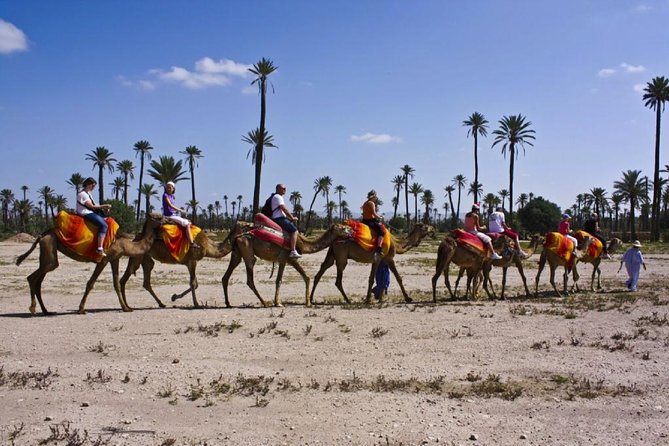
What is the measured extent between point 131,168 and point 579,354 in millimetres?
88561

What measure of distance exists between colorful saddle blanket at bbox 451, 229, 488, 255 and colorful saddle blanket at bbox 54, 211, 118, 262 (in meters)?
9.49

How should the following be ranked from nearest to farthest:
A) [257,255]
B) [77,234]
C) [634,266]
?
[77,234] → [257,255] → [634,266]

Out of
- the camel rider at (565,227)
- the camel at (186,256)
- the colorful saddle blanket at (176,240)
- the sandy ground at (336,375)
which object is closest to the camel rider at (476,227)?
the sandy ground at (336,375)

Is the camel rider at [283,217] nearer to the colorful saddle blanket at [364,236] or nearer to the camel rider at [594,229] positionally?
the colorful saddle blanket at [364,236]

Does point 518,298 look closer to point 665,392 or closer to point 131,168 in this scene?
point 665,392

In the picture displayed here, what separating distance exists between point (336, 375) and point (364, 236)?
713 centimetres

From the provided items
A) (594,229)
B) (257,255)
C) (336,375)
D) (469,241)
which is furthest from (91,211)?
(594,229)

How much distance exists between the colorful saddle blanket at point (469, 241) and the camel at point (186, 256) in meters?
6.01

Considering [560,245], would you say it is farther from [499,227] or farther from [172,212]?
[172,212]

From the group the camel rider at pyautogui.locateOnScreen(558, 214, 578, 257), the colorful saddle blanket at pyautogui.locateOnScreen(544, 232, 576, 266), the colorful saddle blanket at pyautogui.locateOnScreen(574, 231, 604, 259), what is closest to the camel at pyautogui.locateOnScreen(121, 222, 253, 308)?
the colorful saddle blanket at pyautogui.locateOnScreen(544, 232, 576, 266)

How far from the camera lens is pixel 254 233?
46.2 ft

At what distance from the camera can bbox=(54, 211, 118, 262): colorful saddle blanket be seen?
12.1 meters

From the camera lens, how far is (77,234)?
40.0 ft

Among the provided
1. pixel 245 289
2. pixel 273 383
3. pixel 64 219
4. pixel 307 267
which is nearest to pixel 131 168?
pixel 307 267
